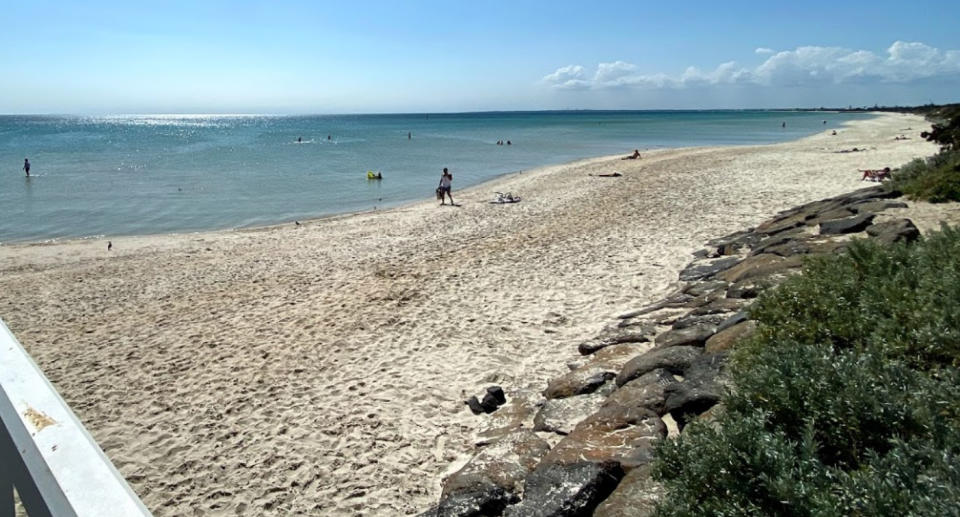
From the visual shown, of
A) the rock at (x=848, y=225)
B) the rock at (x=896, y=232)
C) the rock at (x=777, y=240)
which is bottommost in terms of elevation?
the rock at (x=777, y=240)

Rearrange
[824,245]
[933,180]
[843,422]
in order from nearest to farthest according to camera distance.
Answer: [843,422] < [824,245] < [933,180]

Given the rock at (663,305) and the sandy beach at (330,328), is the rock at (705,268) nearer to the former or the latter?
the sandy beach at (330,328)

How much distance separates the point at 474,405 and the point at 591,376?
135cm

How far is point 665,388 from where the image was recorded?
4832mm

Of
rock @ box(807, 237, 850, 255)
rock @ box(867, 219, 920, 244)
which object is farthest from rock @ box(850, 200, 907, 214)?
rock @ box(867, 219, 920, 244)

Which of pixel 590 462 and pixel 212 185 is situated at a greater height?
pixel 212 185

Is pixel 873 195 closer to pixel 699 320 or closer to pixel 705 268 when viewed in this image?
pixel 705 268

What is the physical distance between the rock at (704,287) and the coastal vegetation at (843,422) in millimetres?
3702

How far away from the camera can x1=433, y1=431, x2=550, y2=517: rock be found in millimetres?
4137

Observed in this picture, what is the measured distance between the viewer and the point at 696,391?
452cm

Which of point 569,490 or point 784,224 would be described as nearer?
point 569,490

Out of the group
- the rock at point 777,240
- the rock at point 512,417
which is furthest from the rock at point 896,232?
the rock at point 512,417

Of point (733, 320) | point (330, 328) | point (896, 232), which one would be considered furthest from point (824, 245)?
point (330, 328)

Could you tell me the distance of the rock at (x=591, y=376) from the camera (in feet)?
19.5
